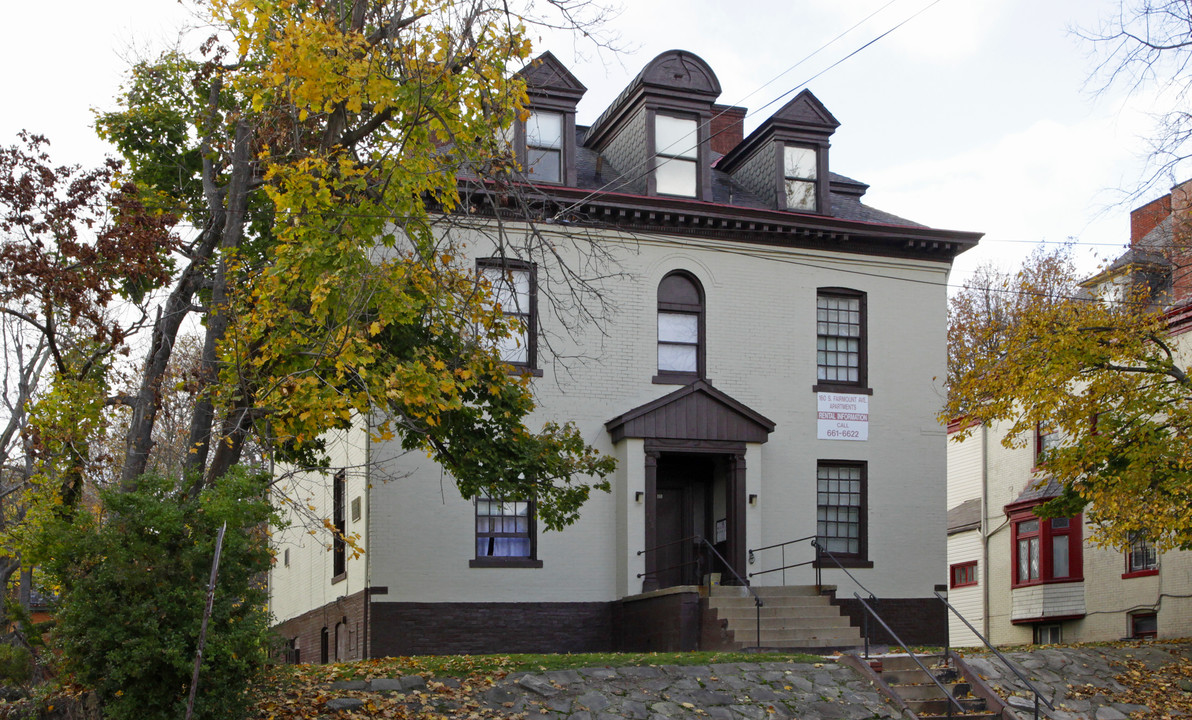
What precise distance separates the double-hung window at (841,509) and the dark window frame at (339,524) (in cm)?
870

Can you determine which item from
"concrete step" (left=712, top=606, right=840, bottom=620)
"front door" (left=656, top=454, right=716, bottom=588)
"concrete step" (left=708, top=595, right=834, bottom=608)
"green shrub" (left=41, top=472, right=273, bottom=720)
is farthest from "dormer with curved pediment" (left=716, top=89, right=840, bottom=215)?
"green shrub" (left=41, top=472, right=273, bottom=720)

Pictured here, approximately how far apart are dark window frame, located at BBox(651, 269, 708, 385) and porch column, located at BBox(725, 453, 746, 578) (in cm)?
171

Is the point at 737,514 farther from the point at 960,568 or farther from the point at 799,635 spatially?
the point at 960,568

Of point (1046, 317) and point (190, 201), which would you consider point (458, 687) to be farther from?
point (1046, 317)

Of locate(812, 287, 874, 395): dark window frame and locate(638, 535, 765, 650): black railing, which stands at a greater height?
locate(812, 287, 874, 395): dark window frame

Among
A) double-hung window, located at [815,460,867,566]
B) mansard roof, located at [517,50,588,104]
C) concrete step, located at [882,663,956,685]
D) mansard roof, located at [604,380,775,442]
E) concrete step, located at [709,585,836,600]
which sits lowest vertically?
concrete step, located at [882,663,956,685]

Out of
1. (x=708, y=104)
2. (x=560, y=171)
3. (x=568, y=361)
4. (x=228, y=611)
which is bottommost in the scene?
(x=228, y=611)

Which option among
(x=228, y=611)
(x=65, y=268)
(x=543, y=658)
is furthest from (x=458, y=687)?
(x=65, y=268)

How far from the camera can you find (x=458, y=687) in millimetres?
13977

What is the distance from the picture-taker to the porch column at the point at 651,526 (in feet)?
66.8

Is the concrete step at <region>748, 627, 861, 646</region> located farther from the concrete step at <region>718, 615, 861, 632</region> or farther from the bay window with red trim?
the bay window with red trim

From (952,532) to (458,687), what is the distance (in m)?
22.9

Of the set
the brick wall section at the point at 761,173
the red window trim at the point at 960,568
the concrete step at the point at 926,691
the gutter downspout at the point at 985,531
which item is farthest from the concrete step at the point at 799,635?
the red window trim at the point at 960,568

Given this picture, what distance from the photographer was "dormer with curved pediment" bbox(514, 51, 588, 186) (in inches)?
856
